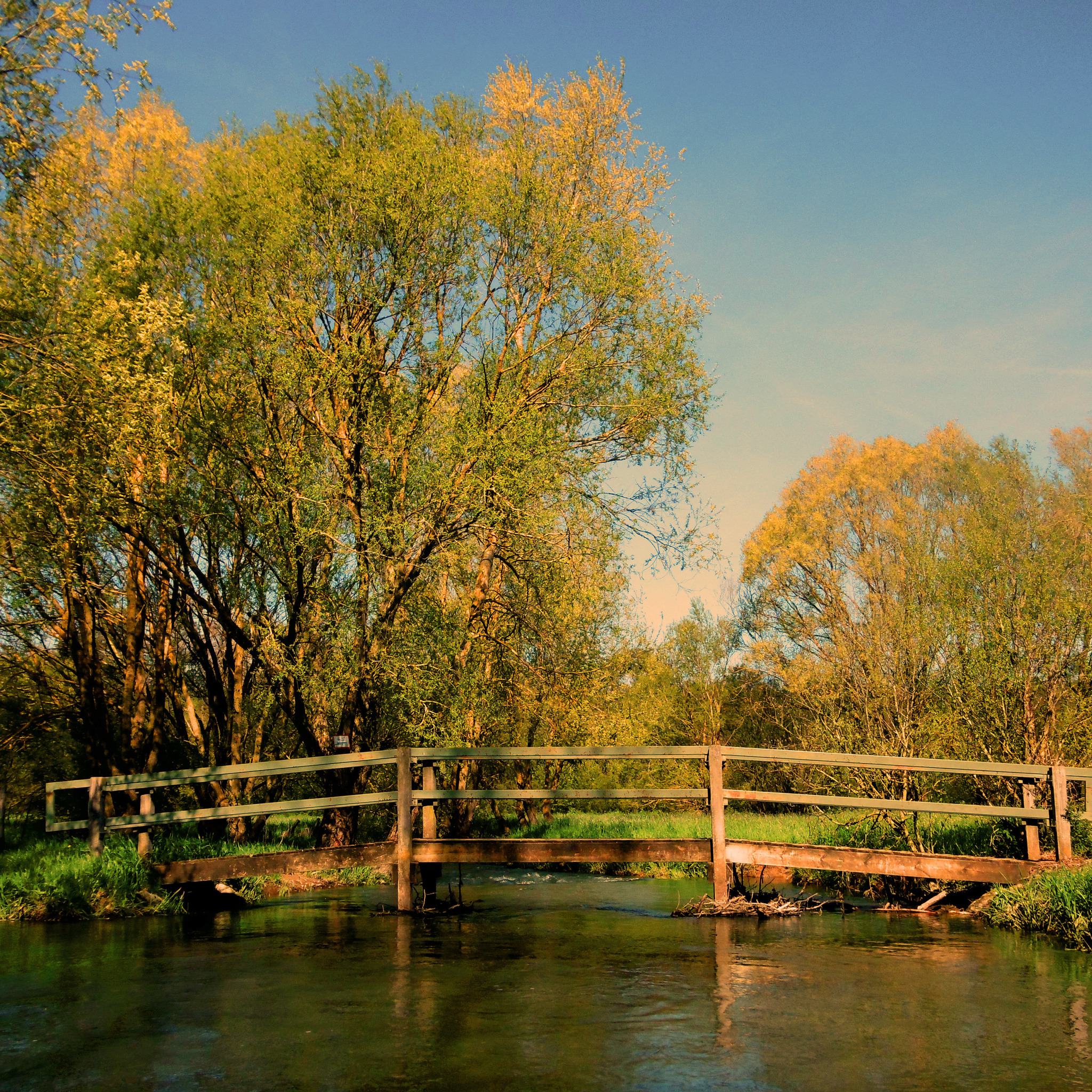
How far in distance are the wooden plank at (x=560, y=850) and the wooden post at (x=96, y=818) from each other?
4.56m

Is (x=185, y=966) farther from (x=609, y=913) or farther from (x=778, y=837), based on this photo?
(x=778, y=837)

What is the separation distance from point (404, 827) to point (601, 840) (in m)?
2.55

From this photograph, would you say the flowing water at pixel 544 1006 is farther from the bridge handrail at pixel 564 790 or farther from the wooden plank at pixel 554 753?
the wooden plank at pixel 554 753

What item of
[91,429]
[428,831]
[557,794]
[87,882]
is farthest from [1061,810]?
[91,429]

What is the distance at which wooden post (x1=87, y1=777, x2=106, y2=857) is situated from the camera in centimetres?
1381

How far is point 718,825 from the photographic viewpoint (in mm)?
12469

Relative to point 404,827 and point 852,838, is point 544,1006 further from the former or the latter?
point 852,838

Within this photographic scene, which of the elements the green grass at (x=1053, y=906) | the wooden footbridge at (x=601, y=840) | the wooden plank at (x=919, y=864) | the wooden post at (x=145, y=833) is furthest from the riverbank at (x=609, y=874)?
the wooden footbridge at (x=601, y=840)

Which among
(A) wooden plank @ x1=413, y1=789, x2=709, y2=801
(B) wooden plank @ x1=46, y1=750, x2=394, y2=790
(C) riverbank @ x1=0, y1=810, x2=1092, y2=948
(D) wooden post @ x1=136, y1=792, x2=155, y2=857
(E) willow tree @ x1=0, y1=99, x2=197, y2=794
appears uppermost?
(E) willow tree @ x1=0, y1=99, x2=197, y2=794

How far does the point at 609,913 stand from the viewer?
1357 centimetres

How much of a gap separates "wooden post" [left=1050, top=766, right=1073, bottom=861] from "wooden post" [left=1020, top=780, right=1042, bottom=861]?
0.73 feet

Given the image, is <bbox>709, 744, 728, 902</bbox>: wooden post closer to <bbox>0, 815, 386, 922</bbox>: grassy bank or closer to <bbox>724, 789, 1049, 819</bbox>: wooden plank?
<bbox>724, 789, 1049, 819</bbox>: wooden plank

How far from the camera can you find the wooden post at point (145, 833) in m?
13.6

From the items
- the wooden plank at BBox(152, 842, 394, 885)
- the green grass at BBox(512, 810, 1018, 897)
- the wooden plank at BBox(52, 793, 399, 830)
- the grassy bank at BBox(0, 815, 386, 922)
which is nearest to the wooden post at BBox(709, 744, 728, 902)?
the green grass at BBox(512, 810, 1018, 897)
